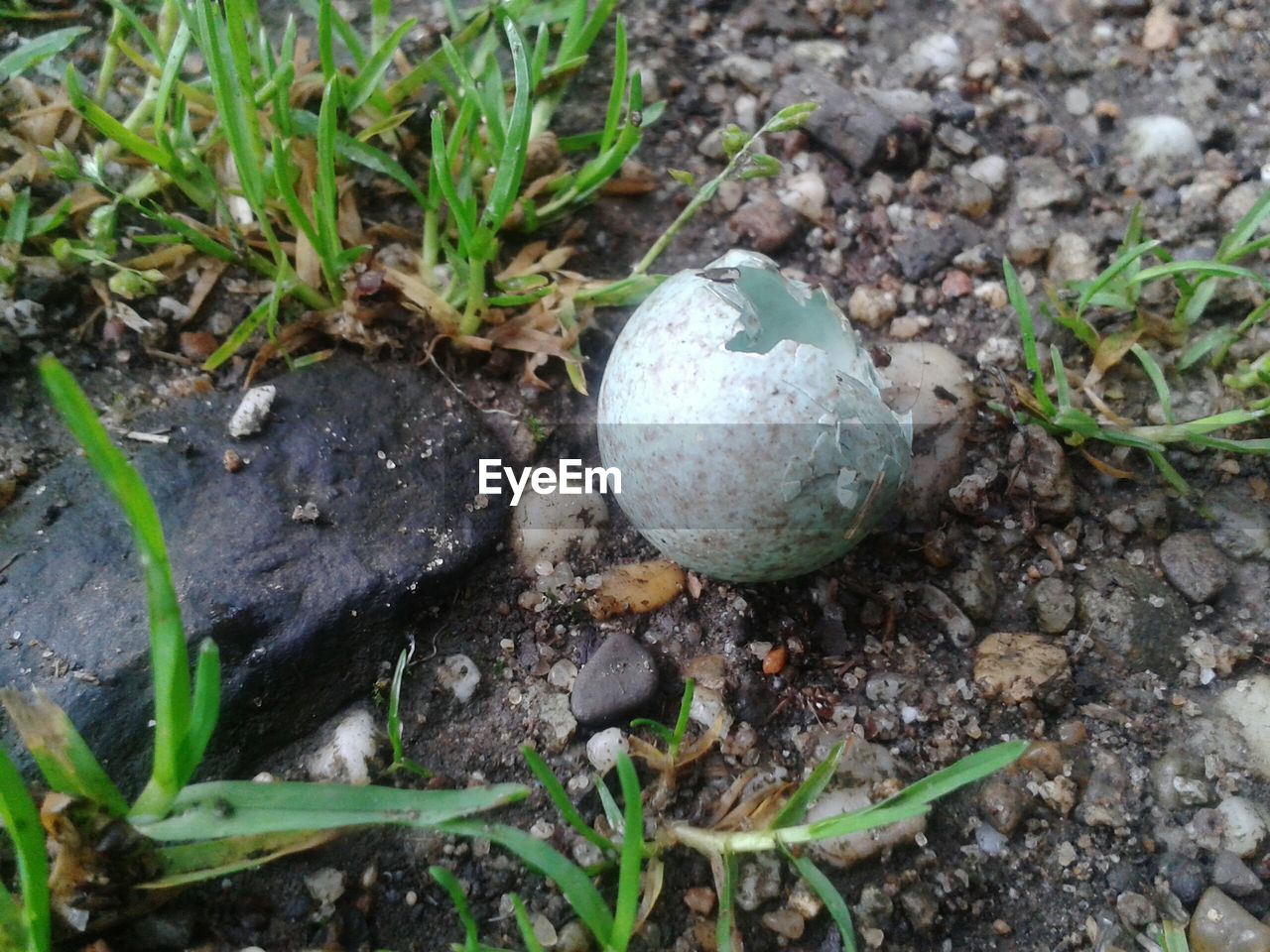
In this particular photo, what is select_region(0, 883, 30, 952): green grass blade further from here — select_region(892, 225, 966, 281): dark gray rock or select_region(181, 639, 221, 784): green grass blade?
select_region(892, 225, 966, 281): dark gray rock

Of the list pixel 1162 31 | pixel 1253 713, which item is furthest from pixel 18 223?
pixel 1162 31

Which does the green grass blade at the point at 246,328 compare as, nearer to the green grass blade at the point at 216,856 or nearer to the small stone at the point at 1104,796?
the green grass blade at the point at 216,856

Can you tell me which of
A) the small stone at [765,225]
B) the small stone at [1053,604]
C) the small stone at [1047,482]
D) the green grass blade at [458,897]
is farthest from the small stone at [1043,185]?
the green grass blade at [458,897]

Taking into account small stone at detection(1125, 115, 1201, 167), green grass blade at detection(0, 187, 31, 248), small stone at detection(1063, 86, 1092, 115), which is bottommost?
small stone at detection(1125, 115, 1201, 167)

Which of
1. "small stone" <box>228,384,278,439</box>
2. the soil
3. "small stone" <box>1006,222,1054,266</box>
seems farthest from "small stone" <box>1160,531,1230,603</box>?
"small stone" <box>228,384,278,439</box>

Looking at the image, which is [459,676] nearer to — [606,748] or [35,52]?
[606,748]
